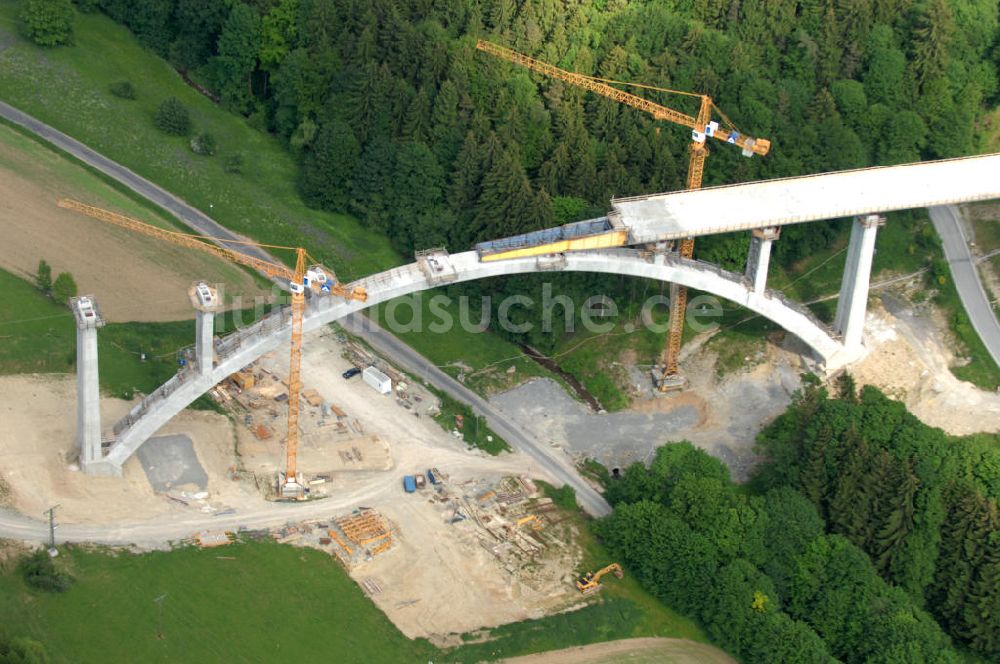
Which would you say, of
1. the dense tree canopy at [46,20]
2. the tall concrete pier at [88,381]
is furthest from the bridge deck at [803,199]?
the dense tree canopy at [46,20]

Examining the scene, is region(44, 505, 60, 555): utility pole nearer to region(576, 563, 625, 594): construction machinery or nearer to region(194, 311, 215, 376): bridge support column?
region(194, 311, 215, 376): bridge support column

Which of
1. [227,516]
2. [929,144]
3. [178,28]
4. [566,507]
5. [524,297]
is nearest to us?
[227,516]

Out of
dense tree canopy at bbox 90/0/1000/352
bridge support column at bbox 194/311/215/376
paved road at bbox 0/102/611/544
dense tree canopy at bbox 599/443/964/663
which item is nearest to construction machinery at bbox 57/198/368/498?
paved road at bbox 0/102/611/544

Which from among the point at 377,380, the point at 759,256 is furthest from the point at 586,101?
the point at 377,380

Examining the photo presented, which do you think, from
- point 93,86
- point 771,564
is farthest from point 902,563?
point 93,86

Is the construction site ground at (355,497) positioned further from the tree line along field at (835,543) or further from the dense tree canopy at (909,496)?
the dense tree canopy at (909,496)

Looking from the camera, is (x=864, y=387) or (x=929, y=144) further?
(x=929, y=144)

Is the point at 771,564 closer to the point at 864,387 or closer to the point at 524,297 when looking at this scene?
the point at 864,387
